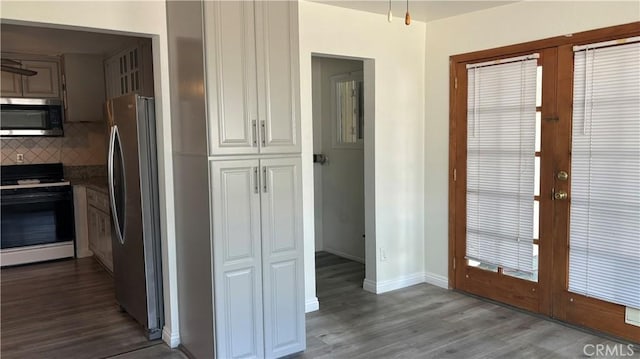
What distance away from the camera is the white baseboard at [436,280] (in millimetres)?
4363

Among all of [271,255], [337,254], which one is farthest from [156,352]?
[337,254]

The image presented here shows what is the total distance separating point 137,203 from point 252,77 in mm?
1259

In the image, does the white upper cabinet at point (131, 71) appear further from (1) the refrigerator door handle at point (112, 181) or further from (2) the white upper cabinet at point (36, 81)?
(2) the white upper cabinet at point (36, 81)

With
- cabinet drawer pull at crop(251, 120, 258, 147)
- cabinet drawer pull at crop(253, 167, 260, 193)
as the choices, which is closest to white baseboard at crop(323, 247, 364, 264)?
cabinet drawer pull at crop(253, 167, 260, 193)

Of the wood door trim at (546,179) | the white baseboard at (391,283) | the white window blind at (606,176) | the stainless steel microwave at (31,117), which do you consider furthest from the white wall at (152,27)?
the stainless steel microwave at (31,117)

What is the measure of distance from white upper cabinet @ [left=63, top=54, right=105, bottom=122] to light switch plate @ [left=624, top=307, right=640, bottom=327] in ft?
18.5

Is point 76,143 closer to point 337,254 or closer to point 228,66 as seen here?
point 337,254

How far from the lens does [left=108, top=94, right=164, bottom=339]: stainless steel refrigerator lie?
3.15 meters

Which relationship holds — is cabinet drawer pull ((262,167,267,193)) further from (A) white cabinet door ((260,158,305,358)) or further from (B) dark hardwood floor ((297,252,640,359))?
(B) dark hardwood floor ((297,252,640,359))

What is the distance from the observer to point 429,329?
3443mm

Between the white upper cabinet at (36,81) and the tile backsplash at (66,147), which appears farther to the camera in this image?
the tile backsplash at (66,147)

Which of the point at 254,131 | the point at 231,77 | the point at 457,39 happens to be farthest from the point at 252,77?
the point at 457,39

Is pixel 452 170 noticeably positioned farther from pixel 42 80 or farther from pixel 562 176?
pixel 42 80

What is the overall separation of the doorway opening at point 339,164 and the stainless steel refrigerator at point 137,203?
186cm
